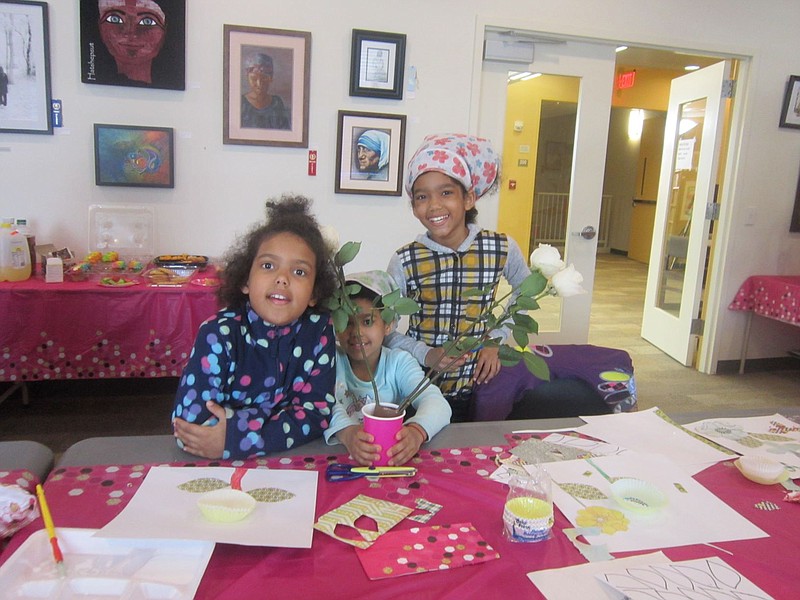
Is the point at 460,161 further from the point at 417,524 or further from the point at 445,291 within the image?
the point at 417,524

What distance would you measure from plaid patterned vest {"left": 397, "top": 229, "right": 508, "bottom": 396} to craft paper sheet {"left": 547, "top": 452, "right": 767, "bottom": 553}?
62 centimetres

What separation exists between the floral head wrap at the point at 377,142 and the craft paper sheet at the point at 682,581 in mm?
2742

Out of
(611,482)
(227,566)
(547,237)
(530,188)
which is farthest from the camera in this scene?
(530,188)

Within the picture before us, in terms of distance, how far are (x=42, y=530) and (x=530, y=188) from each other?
405cm

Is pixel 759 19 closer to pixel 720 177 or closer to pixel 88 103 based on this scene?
pixel 720 177

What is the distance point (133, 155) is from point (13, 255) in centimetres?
72

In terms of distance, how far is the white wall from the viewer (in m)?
2.98

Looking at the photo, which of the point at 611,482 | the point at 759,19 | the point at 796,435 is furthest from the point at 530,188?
the point at 611,482

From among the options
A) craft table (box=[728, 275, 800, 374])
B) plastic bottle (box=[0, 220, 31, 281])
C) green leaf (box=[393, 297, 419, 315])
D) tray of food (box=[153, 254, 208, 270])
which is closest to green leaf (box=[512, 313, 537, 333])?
green leaf (box=[393, 297, 419, 315])

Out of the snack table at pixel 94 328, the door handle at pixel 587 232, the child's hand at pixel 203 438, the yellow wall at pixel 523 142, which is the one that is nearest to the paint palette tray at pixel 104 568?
the child's hand at pixel 203 438

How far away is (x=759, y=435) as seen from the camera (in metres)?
1.30

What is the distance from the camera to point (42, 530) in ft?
2.66

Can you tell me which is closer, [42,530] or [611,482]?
[42,530]

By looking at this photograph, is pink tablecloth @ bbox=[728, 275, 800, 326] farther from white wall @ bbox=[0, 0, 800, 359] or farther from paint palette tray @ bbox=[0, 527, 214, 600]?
paint palette tray @ bbox=[0, 527, 214, 600]
